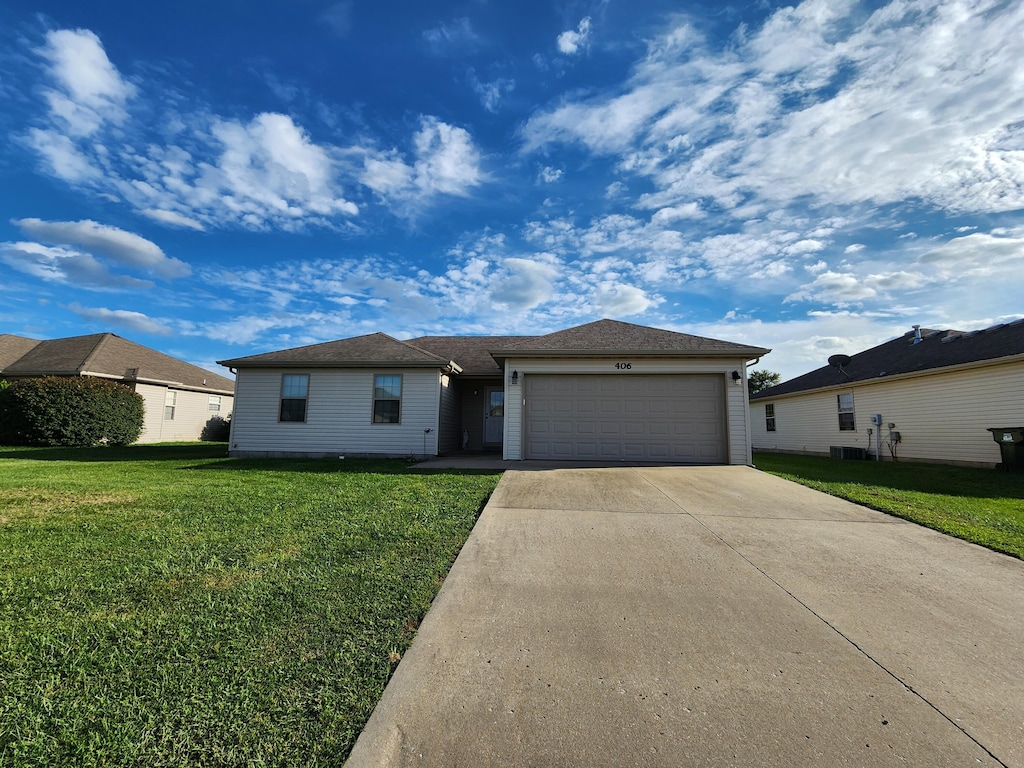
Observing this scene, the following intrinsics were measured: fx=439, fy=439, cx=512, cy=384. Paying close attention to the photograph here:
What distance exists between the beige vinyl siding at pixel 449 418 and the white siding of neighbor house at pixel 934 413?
13.7 metres

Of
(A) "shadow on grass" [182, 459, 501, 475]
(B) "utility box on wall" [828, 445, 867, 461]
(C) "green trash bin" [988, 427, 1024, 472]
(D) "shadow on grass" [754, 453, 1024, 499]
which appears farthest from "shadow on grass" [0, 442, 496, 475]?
(B) "utility box on wall" [828, 445, 867, 461]

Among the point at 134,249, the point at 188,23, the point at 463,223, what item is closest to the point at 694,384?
the point at 463,223

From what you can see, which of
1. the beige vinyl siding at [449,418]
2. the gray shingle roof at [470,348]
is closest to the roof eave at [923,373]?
the gray shingle roof at [470,348]

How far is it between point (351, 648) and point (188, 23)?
1074cm

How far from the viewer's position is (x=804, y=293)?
13945mm

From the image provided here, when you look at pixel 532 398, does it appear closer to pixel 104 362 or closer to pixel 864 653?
pixel 864 653

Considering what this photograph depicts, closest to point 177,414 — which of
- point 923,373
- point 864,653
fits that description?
point 864,653

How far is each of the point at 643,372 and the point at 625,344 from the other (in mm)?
818

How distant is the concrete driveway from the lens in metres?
1.71

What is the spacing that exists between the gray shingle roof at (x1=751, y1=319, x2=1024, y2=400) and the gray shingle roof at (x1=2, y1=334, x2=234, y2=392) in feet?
86.7

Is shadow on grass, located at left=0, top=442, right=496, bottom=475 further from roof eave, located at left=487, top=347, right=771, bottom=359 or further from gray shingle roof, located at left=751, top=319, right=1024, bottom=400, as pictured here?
gray shingle roof, located at left=751, top=319, right=1024, bottom=400

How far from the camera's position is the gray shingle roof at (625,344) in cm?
1050

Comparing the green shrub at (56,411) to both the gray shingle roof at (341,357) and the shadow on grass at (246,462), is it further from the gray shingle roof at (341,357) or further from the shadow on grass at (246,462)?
the gray shingle roof at (341,357)

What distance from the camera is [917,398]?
13.4 meters
